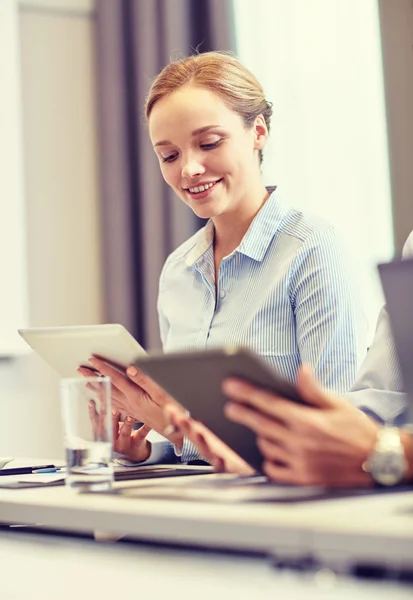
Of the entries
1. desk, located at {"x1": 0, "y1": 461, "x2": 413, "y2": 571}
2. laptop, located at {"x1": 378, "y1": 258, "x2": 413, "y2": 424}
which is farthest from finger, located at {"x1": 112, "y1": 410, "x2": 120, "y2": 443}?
laptop, located at {"x1": 378, "y1": 258, "x2": 413, "y2": 424}

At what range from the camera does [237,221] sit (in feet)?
7.22

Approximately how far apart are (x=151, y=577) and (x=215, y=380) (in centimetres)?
24

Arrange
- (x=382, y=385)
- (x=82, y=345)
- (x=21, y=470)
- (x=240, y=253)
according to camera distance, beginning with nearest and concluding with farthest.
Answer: (x=382, y=385), (x=82, y=345), (x=21, y=470), (x=240, y=253)

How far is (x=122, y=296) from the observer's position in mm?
3547

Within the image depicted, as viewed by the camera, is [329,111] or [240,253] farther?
[329,111]

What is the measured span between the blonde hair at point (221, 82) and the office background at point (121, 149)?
0.58 m

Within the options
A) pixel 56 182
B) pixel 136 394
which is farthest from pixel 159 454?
pixel 56 182

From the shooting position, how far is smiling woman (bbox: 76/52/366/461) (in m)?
1.94

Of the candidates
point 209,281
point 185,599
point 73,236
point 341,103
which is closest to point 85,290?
point 73,236

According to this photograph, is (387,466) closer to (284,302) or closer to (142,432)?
(142,432)

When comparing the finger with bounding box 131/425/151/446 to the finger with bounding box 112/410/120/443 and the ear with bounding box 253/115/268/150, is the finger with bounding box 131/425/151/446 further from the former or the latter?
the ear with bounding box 253/115/268/150

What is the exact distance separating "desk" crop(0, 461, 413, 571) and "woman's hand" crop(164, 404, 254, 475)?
0.57ft

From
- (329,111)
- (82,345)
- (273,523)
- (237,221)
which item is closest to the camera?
(273,523)

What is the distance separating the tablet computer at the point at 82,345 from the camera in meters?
1.53
